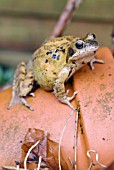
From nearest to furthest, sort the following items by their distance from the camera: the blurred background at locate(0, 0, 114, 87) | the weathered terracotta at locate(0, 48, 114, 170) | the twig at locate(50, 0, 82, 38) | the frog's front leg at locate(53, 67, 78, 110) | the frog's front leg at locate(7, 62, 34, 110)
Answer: the weathered terracotta at locate(0, 48, 114, 170)
the frog's front leg at locate(53, 67, 78, 110)
the frog's front leg at locate(7, 62, 34, 110)
the twig at locate(50, 0, 82, 38)
the blurred background at locate(0, 0, 114, 87)

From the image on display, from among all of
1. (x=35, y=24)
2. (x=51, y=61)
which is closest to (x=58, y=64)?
(x=51, y=61)

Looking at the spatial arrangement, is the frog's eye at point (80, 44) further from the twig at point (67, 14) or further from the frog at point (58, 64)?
the twig at point (67, 14)

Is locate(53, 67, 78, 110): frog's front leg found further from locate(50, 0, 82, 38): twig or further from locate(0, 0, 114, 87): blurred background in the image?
locate(0, 0, 114, 87): blurred background

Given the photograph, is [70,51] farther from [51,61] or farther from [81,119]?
[81,119]

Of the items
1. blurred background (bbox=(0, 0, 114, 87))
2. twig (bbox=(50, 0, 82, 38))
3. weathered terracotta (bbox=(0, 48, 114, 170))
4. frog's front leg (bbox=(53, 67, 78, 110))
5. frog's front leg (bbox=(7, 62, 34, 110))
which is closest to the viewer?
weathered terracotta (bbox=(0, 48, 114, 170))

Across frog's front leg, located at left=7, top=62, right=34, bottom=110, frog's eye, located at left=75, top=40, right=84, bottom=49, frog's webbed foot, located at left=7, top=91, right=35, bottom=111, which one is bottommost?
frog's webbed foot, located at left=7, top=91, right=35, bottom=111

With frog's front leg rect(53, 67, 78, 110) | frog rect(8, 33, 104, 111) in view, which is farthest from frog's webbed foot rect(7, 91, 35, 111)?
frog's front leg rect(53, 67, 78, 110)
